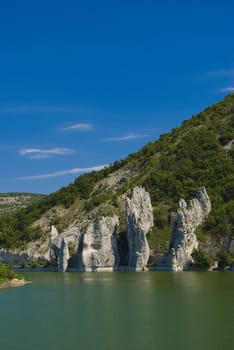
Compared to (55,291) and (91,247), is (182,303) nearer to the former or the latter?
(55,291)

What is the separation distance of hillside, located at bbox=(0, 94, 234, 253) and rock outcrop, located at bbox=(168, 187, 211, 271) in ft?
7.96

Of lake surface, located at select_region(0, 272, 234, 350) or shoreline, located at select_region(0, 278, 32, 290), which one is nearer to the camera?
lake surface, located at select_region(0, 272, 234, 350)

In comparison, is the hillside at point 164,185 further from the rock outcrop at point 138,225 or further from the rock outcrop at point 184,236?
the rock outcrop at point 184,236

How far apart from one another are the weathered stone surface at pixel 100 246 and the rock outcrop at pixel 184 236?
1060cm

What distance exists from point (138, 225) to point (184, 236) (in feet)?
28.8

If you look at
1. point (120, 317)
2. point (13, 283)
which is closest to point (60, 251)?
point (13, 283)

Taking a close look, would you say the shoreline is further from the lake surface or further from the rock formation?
the rock formation

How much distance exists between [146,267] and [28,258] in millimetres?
29096

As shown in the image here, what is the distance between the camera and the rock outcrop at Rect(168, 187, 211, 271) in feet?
262

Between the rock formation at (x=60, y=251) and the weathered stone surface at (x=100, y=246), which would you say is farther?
the rock formation at (x=60, y=251)

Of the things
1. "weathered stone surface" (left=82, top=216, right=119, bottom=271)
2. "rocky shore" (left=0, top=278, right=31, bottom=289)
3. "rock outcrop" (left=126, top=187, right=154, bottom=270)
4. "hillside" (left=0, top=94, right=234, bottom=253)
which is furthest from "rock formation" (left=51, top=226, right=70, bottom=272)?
"rocky shore" (left=0, top=278, right=31, bottom=289)

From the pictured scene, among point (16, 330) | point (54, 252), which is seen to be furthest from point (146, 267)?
point (16, 330)

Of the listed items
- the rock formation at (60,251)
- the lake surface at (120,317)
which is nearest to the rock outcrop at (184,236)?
the rock formation at (60,251)

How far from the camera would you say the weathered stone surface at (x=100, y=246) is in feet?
289
